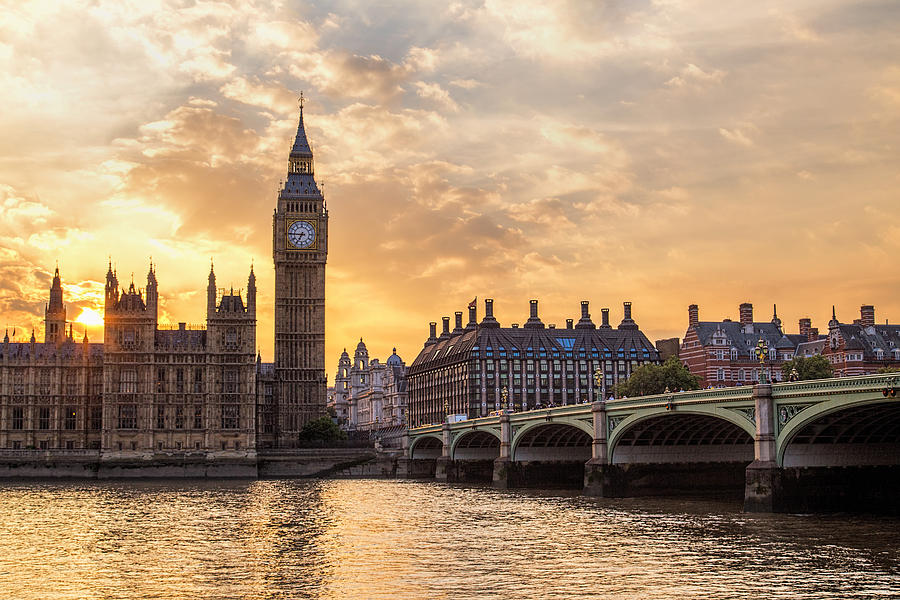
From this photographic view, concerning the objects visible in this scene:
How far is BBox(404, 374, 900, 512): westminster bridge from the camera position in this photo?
59.2 metres

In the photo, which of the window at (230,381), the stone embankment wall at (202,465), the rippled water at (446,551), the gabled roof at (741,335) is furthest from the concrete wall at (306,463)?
the rippled water at (446,551)

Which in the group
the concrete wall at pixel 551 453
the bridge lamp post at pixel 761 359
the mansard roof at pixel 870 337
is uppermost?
the mansard roof at pixel 870 337

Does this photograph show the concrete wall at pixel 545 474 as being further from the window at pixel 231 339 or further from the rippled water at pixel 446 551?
the window at pixel 231 339

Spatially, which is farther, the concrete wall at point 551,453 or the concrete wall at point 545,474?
the concrete wall at point 551,453

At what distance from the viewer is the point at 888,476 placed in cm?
6469

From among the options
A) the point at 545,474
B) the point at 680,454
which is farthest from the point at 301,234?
the point at 680,454

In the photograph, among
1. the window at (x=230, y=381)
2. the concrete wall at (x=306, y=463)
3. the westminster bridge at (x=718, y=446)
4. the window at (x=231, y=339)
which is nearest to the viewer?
the westminster bridge at (x=718, y=446)

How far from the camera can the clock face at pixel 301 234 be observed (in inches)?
6344

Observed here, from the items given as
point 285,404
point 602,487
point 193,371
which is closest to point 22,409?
point 193,371

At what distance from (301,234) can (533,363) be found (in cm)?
4398

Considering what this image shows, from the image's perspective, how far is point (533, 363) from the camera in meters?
179

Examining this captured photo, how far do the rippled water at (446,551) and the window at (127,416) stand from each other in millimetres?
60268

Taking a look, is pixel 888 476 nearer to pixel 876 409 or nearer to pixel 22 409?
pixel 876 409

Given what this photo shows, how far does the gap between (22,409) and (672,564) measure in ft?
382
